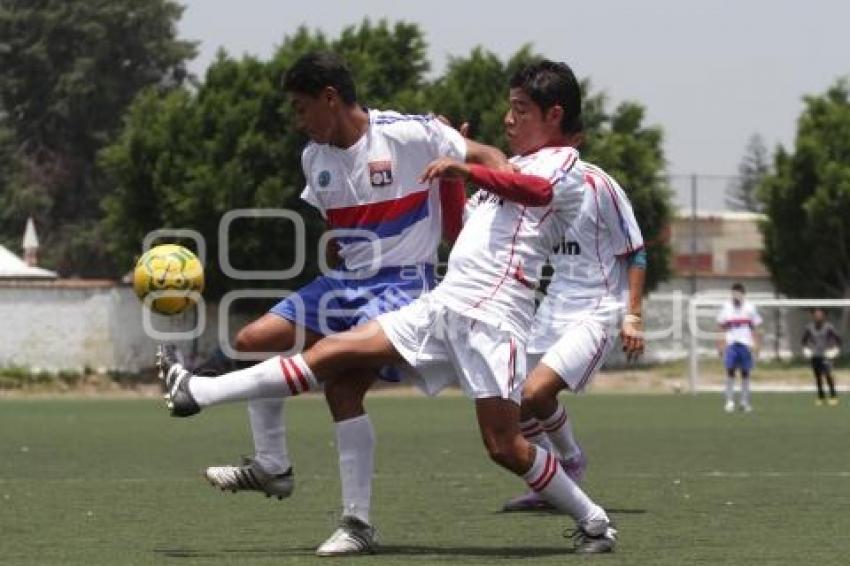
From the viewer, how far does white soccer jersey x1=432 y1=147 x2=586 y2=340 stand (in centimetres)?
876

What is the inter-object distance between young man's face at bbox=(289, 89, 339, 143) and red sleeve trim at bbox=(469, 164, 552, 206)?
820 millimetres

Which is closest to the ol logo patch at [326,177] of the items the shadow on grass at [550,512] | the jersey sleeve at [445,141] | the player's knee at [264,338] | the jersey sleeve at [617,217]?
the jersey sleeve at [445,141]

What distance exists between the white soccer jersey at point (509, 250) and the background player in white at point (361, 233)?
390mm

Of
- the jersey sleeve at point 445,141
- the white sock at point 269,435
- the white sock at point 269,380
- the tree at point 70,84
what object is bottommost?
the white sock at point 269,435

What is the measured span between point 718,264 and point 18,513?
7675 cm

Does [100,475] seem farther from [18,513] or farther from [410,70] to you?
[410,70]

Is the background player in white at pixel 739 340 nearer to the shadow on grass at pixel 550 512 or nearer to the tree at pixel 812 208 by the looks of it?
the shadow on grass at pixel 550 512

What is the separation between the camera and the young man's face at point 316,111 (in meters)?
9.16

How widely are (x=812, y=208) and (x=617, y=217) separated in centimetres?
4180

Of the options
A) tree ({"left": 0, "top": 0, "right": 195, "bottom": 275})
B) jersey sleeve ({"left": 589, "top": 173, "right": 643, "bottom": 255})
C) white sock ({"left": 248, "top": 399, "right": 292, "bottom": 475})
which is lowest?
white sock ({"left": 248, "top": 399, "right": 292, "bottom": 475})

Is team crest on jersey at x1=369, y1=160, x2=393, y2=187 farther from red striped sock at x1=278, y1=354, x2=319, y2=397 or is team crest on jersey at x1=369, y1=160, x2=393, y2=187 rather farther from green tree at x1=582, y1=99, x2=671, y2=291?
green tree at x1=582, y1=99, x2=671, y2=291

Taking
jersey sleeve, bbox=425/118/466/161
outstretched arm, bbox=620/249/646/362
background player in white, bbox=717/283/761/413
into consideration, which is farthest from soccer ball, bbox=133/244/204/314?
background player in white, bbox=717/283/761/413

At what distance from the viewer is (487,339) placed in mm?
8680

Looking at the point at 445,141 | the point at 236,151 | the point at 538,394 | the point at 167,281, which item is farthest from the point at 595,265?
the point at 236,151
